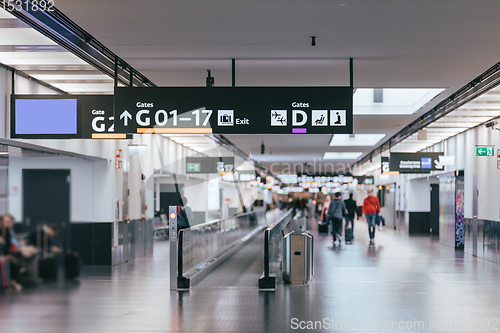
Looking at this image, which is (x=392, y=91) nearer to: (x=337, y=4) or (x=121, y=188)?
(x=121, y=188)

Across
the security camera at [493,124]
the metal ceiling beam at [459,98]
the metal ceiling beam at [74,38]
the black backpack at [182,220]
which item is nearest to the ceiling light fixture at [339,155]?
the metal ceiling beam at [459,98]

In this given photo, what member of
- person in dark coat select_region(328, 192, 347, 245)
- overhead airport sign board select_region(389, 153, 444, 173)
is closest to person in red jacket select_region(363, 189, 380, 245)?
person in dark coat select_region(328, 192, 347, 245)

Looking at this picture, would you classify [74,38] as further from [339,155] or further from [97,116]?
[339,155]

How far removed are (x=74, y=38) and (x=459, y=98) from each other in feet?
26.7

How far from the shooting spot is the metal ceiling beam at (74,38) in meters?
6.59

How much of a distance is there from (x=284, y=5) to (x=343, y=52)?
2.36 m

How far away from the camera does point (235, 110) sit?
8500 millimetres

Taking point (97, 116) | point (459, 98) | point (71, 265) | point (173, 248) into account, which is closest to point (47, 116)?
point (97, 116)

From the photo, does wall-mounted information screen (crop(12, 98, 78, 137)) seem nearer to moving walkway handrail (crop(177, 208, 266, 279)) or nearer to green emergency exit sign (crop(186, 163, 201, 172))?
moving walkway handrail (crop(177, 208, 266, 279))

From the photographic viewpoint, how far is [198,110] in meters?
8.52

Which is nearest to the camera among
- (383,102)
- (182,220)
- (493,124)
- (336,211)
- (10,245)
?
(10,245)

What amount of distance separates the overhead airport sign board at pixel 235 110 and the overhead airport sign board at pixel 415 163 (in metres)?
12.4

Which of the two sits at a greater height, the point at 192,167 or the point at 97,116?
the point at 97,116

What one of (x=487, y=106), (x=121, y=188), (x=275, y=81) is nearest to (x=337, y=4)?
(x=275, y=81)
